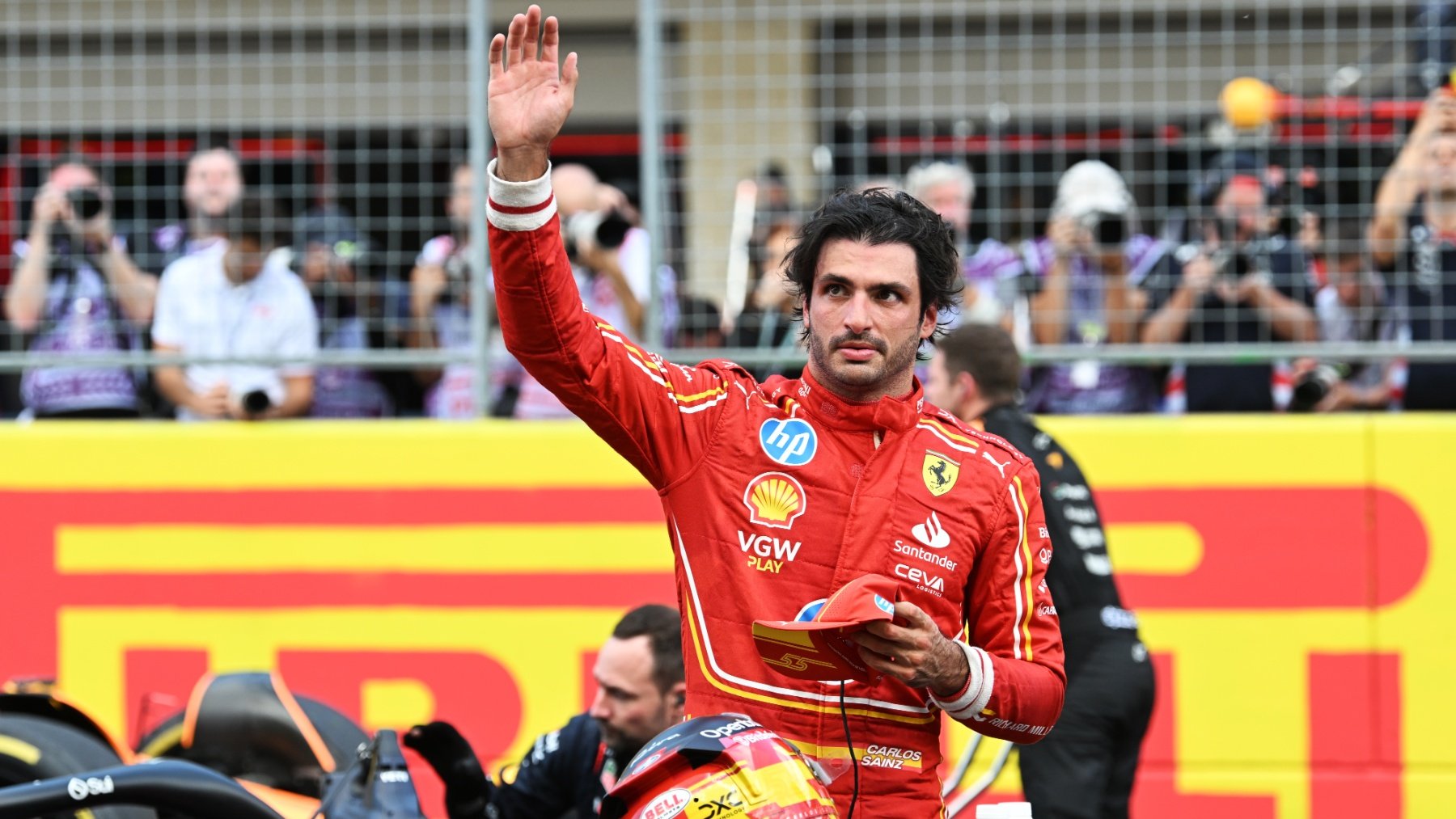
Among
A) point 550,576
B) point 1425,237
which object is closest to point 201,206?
point 550,576

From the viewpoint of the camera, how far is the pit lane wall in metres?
5.88

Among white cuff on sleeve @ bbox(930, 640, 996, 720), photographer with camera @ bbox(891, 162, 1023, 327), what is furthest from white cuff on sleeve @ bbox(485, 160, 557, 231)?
photographer with camera @ bbox(891, 162, 1023, 327)

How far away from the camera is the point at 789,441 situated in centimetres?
312

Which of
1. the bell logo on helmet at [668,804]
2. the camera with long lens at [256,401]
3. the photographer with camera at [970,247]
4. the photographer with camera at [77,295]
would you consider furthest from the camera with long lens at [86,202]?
the bell logo on helmet at [668,804]

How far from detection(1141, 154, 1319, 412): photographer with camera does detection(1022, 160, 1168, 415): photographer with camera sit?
0.10 metres

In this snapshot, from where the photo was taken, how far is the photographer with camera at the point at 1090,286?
6027 mm

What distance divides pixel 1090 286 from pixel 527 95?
3580 mm

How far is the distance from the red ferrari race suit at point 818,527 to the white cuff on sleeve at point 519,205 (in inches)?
0.8

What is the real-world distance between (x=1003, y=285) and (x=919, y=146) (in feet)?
1.85

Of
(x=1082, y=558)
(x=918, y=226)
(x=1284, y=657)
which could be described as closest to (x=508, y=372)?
(x=1082, y=558)

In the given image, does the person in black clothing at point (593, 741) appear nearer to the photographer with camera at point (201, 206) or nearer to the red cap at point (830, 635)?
the red cap at point (830, 635)

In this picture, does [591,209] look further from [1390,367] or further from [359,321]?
[1390,367]

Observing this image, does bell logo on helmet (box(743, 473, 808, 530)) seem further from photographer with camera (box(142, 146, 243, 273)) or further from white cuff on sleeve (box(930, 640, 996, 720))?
photographer with camera (box(142, 146, 243, 273))

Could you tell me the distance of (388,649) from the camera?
6.06 metres
